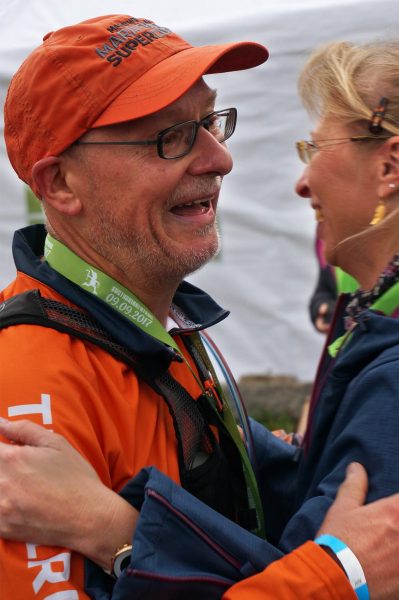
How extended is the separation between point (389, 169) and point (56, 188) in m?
0.93

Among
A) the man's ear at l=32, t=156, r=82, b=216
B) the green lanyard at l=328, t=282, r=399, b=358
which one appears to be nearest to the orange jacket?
the man's ear at l=32, t=156, r=82, b=216

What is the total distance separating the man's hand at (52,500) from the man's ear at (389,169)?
118 cm

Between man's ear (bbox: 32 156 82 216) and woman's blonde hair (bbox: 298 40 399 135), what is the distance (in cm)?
84

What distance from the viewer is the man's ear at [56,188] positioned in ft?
7.22

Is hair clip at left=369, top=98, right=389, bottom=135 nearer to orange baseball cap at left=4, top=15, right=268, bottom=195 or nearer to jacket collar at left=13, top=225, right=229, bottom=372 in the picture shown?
orange baseball cap at left=4, top=15, right=268, bottom=195

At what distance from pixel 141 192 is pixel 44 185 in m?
0.26

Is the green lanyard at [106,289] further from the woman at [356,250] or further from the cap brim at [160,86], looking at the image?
the woman at [356,250]

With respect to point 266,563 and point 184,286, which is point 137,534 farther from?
point 184,286

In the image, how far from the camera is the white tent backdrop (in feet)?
17.2

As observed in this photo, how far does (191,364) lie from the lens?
2.47 meters

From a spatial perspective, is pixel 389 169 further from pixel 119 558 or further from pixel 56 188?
pixel 119 558

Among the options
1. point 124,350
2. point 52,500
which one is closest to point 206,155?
point 124,350

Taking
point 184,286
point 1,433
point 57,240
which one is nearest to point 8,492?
point 1,433

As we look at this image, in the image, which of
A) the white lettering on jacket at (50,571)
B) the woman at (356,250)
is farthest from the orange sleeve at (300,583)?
the white lettering on jacket at (50,571)
